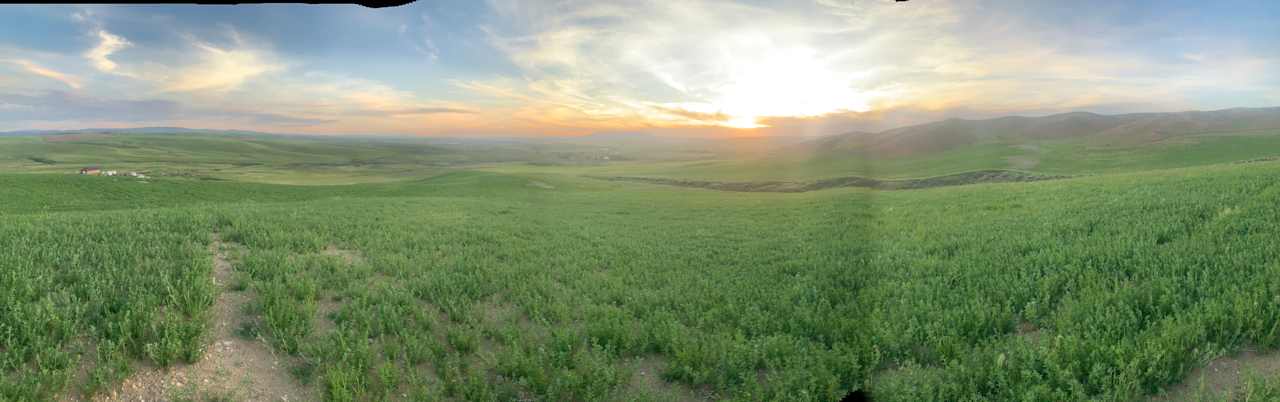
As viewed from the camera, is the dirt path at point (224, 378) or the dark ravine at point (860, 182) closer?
the dirt path at point (224, 378)

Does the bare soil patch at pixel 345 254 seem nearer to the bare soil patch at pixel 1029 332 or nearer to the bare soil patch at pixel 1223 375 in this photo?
the bare soil patch at pixel 1029 332

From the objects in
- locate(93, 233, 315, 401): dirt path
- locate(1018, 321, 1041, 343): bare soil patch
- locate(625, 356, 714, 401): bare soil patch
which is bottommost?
locate(625, 356, 714, 401): bare soil patch

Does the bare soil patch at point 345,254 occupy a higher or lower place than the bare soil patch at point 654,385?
higher

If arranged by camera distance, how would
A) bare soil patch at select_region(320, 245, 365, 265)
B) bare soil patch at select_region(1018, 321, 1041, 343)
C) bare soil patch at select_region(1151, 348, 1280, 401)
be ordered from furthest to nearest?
bare soil patch at select_region(320, 245, 365, 265)
bare soil patch at select_region(1018, 321, 1041, 343)
bare soil patch at select_region(1151, 348, 1280, 401)

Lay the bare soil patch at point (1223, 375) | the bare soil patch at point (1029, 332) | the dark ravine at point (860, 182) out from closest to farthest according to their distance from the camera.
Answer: the bare soil patch at point (1223, 375), the bare soil patch at point (1029, 332), the dark ravine at point (860, 182)

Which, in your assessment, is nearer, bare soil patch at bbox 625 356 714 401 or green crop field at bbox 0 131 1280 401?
green crop field at bbox 0 131 1280 401

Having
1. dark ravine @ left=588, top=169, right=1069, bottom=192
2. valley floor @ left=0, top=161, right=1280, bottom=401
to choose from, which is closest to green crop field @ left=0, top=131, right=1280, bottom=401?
valley floor @ left=0, top=161, right=1280, bottom=401

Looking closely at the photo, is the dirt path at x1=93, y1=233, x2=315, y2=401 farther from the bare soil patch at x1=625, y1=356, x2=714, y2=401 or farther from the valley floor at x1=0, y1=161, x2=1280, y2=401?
the bare soil patch at x1=625, y1=356, x2=714, y2=401

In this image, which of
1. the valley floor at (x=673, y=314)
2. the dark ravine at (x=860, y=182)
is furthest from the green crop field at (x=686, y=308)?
the dark ravine at (x=860, y=182)
